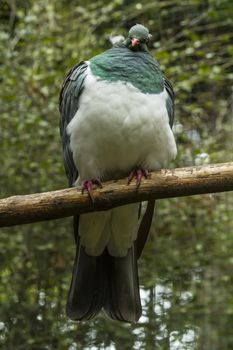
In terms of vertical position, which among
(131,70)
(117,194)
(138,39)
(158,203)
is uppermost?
(138,39)

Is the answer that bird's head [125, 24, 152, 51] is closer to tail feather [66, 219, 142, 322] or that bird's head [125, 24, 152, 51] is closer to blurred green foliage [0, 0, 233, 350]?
tail feather [66, 219, 142, 322]

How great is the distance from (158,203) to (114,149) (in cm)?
147

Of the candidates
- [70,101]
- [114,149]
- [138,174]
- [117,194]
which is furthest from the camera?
[70,101]

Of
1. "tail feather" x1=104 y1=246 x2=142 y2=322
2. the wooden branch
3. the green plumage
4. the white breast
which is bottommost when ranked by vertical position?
"tail feather" x1=104 y1=246 x2=142 y2=322

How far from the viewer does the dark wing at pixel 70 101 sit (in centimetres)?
299

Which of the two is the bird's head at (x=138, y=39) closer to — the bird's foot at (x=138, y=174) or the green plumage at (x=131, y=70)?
the green plumage at (x=131, y=70)

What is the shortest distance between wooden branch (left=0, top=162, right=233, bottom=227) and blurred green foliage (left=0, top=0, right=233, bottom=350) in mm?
1302

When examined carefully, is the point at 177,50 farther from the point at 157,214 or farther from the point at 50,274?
the point at 50,274

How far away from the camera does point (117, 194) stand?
2.64 m

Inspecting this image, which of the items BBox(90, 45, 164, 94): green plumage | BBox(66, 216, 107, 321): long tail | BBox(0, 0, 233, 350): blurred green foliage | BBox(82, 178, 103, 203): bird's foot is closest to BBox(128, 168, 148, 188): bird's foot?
BBox(82, 178, 103, 203): bird's foot

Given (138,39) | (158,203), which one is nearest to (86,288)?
(138,39)

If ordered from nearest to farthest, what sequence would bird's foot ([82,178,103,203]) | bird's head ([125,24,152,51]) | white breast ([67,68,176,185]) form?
bird's foot ([82,178,103,203]) → white breast ([67,68,176,185]) → bird's head ([125,24,152,51])

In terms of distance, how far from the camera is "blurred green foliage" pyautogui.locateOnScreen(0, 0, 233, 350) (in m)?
3.82

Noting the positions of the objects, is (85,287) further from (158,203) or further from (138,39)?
(158,203)
